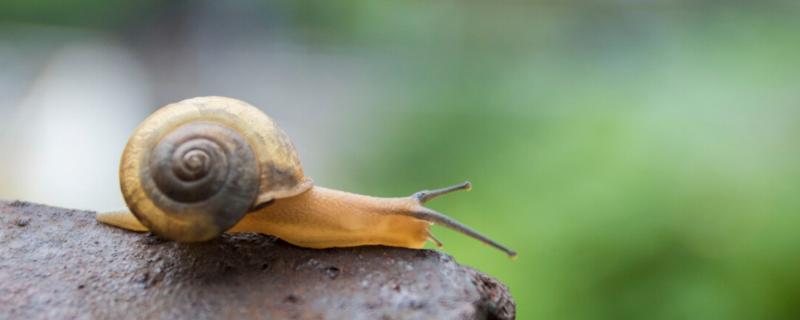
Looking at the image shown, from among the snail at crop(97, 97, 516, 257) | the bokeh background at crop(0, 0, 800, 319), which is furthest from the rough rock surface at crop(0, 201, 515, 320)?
the bokeh background at crop(0, 0, 800, 319)

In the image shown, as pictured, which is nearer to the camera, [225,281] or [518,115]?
[225,281]

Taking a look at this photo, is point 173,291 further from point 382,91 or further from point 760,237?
Result: point 382,91

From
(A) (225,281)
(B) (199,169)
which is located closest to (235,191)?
(B) (199,169)

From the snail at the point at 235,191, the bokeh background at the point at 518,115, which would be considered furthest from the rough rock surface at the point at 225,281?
the bokeh background at the point at 518,115

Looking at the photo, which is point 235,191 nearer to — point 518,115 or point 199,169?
point 199,169

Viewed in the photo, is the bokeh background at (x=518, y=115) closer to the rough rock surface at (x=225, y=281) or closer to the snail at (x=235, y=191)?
the snail at (x=235, y=191)

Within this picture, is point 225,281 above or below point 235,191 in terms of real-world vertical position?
below
